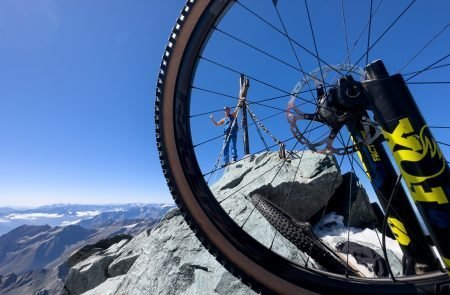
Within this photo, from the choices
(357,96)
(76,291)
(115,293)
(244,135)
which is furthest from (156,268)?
(244,135)

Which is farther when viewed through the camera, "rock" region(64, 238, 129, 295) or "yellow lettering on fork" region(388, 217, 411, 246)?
"rock" region(64, 238, 129, 295)

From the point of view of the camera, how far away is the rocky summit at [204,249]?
3771mm

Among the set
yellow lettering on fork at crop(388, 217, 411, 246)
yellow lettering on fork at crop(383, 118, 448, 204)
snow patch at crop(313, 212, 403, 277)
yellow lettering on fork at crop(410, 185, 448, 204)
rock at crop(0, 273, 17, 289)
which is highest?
yellow lettering on fork at crop(383, 118, 448, 204)

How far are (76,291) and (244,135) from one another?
24.5 ft

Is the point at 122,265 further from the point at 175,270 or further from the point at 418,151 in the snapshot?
the point at 418,151

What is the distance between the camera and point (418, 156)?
→ 1650 millimetres

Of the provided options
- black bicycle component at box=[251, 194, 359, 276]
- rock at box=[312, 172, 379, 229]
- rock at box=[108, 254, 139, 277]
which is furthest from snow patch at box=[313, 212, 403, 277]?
rock at box=[108, 254, 139, 277]

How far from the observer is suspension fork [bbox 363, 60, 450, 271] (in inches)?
64.3

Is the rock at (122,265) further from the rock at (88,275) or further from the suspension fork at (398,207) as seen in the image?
the suspension fork at (398,207)

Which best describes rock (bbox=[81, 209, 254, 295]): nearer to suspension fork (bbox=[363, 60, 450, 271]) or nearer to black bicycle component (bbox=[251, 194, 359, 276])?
black bicycle component (bbox=[251, 194, 359, 276])

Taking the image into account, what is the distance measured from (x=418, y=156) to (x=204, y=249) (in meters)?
3.60

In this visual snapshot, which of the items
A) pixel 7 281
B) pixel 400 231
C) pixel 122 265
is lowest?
pixel 7 281

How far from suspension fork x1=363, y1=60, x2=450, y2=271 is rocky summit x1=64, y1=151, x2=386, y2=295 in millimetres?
1264

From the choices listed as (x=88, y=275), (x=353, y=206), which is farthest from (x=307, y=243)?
(x=88, y=275)
